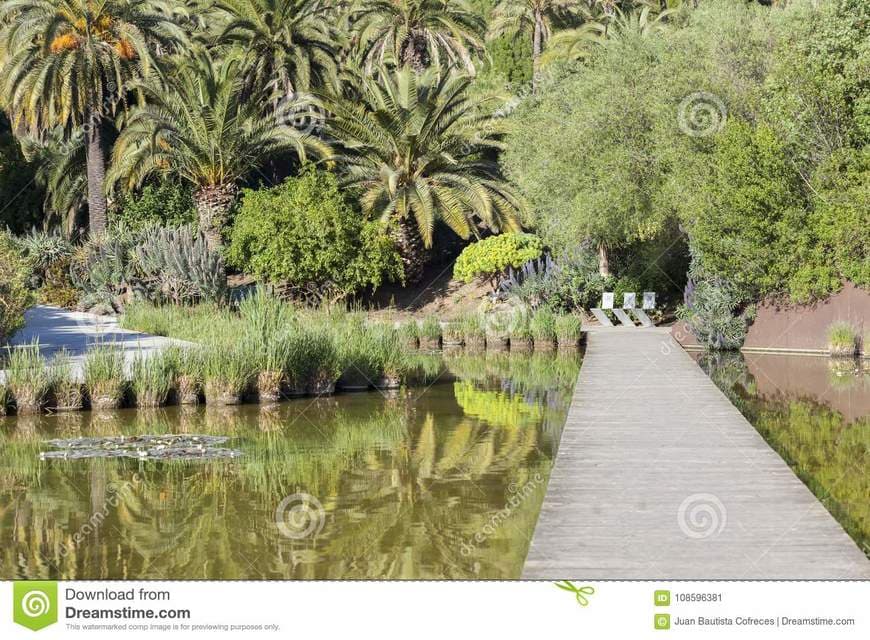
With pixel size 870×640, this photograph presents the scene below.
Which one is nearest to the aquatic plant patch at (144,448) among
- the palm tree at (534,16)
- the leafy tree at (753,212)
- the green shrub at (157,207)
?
the leafy tree at (753,212)

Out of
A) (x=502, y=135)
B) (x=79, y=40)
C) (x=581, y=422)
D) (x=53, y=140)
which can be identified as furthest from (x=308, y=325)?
(x=53, y=140)

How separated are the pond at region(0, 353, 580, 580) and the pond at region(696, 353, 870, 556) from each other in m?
2.30

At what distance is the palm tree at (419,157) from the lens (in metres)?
31.4

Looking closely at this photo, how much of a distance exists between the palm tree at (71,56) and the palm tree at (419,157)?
5391 millimetres

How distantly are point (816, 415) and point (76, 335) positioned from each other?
46.4 feet

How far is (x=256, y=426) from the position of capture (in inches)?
536

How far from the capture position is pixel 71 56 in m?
30.3

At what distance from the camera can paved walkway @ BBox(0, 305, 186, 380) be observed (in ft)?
62.1

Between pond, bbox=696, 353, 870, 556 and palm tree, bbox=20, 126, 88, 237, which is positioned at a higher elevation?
palm tree, bbox=20, 126, 88, 237

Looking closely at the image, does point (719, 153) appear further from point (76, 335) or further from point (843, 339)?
point (76, 335)

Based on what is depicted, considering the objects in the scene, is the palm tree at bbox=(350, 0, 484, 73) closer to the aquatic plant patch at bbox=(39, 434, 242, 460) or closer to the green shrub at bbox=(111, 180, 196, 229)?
the green shrub at bbox=(111, 180, 196, 229)

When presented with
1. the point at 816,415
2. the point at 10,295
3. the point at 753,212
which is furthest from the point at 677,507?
the point at 753,212

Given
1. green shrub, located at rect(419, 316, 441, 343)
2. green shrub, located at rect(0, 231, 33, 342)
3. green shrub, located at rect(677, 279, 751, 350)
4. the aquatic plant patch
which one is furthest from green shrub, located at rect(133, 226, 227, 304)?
the aquatic plant patch
